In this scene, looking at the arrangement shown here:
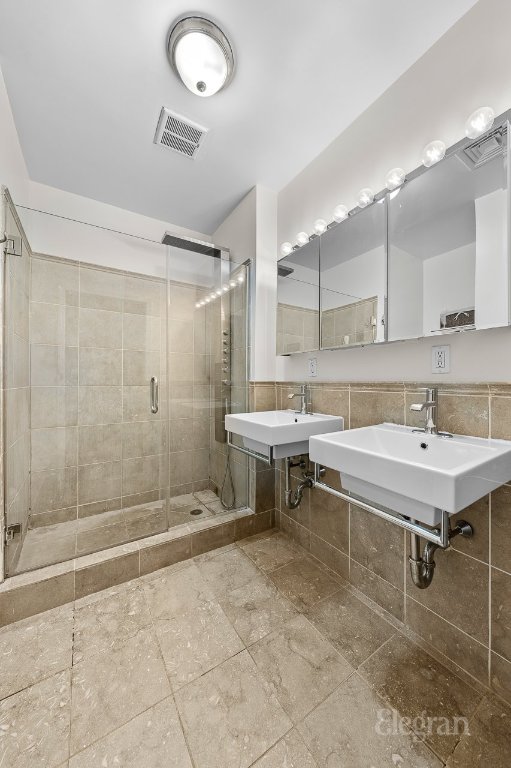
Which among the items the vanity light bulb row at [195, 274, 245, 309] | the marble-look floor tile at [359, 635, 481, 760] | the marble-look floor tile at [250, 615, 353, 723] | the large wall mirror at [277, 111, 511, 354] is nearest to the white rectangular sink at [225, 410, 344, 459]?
the large wall mirror at [277, 111, 511, 354]

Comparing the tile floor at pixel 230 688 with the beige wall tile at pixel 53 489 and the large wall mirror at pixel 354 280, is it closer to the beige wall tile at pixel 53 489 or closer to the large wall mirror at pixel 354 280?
the beige wall tile at pixel 53 489

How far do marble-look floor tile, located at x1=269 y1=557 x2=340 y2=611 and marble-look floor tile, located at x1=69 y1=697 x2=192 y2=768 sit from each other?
2.24 feet

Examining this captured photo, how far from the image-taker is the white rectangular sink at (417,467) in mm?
767

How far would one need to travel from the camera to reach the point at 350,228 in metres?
1.55

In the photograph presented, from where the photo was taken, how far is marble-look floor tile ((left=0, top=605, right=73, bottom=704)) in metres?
1.08

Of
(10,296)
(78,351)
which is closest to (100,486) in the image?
(78,351)

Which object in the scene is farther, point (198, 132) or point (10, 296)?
point (198, 132)

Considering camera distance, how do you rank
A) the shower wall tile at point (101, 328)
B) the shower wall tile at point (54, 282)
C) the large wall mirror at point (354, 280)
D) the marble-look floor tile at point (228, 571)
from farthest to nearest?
the shower wall tile at point (101, 328)
the shower wall tile at point (54, 282)
the marble-look floor tile at point (228, 571)
the large wall mirror at point (354, 280)

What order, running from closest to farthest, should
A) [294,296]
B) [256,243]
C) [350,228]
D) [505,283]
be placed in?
[505,283], [350,228], [294,296], [256,243]

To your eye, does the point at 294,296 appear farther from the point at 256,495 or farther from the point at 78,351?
the point at 78,351

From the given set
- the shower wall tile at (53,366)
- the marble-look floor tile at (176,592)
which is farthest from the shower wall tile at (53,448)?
the marble-look floor tile at (176,592)

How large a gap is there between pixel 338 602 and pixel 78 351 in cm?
220

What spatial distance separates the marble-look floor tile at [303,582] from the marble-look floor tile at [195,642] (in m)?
0.35

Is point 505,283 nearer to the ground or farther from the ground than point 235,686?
farther from the ground
